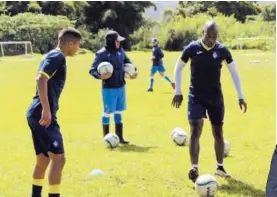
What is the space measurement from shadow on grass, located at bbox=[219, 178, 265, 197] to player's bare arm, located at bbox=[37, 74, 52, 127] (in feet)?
8.66

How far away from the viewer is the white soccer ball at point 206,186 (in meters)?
6.69

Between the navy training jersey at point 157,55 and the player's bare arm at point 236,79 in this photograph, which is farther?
the navy training jersey at point 157,55

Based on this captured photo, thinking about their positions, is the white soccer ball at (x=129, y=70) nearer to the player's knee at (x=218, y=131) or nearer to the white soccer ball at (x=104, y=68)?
the white soccer ball at (x=104, y=68)

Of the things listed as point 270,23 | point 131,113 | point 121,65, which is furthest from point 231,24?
point 121,65

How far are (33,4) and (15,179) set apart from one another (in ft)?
183

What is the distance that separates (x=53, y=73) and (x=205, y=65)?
2.39 metres

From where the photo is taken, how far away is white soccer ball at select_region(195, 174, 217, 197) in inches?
263

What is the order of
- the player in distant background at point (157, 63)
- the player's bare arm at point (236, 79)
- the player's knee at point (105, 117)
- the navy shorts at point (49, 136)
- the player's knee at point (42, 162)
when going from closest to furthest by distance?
the navy shorts at point (49, 136), the player's knee at point (42, 162), the player's bare arm at point (236, 79), the player's knee at point (105, 117), the player in distant background at point (157, 63)

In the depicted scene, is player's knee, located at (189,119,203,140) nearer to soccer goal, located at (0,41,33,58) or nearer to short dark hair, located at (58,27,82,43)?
short dark hair, located at (58,27,82,43)

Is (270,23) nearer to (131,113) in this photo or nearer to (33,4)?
(33,4)

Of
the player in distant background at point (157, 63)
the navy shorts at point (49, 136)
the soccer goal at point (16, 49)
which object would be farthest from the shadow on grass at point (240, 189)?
the soccer goal at point (16, 49)

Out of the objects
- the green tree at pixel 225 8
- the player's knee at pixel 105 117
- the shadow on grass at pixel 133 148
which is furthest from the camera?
the green tree at pixel 225 8

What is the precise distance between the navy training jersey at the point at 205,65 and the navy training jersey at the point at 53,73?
6.93 feet

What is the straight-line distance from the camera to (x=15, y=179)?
7816 mm
